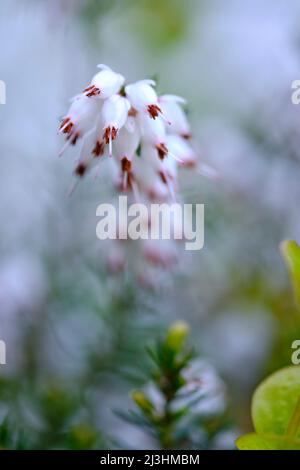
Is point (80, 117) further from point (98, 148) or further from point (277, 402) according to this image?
point (277, 402)

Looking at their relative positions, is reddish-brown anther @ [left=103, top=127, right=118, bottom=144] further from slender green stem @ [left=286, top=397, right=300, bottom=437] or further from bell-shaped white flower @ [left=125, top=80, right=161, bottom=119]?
slender green stem @ [left=286, top=397, right=300, bottom=437]

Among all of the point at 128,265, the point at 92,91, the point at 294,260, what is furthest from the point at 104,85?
the point at 128,265

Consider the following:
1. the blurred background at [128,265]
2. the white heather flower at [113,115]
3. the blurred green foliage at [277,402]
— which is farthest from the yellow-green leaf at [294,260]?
the blurred background at [128,265]

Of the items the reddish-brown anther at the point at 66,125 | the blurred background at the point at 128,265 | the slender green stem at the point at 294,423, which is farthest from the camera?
the blurred background at the point at 128,265

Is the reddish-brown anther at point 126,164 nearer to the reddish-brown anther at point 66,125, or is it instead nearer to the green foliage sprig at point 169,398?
the reddish-brown anther at point 66,125

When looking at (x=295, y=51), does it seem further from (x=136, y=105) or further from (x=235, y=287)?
(x=136, y=105)

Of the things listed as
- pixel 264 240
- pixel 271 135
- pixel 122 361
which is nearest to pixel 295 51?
pixel 271 135

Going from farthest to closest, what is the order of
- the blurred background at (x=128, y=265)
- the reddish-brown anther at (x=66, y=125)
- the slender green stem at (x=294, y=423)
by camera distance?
the blurred background at (x=128, y=265), the reddish-brown anther at (x=66, y=125), the slender green stem at (x=294, y=423)
